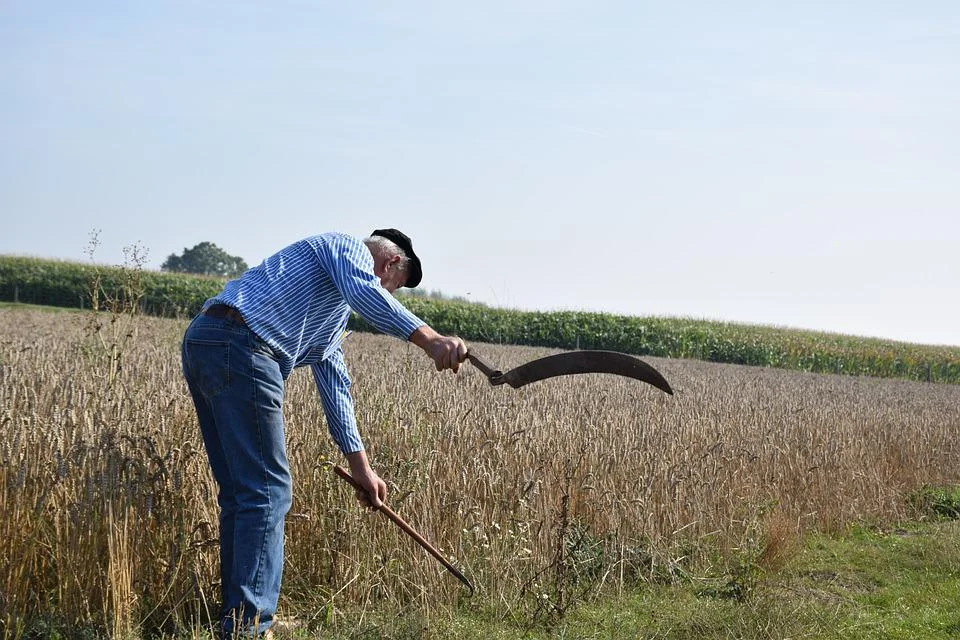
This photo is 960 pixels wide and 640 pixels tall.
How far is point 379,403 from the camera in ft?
22.7

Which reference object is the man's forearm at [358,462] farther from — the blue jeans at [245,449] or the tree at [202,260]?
the tree at [202,260]

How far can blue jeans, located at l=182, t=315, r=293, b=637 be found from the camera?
12.5 ft

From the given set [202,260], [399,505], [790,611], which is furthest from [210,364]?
[202,260]

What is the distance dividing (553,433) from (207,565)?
3253 millimetres

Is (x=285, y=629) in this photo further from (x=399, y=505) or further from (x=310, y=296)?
(x=310, y=296)

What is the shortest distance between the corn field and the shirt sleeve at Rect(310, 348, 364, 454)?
2.79 ft

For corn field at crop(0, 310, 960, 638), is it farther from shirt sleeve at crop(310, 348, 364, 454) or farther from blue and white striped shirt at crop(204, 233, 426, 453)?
blue and white striped shirt at crop(204, 233, 426, 453)

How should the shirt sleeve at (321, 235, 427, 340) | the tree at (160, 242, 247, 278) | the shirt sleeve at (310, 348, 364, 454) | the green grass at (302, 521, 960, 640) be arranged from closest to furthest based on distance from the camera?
the shirt sleeve at (321, 235, 427, 340) < the shirt sleeve at (310, 348, 364, 454) < the green grass at (302, 521, 960, 640) < the tree at (160, 242, 247, 278)

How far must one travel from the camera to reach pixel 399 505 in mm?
5156

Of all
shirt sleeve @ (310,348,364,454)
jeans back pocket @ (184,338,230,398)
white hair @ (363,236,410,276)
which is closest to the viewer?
jeans back pocket @ (184,338,230,398)

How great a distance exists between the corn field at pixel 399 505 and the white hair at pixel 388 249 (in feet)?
5.07

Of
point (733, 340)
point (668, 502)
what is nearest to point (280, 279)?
point (668, 502)

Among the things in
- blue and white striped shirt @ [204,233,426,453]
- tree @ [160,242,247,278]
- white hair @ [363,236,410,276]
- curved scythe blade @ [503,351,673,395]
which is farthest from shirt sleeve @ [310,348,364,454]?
tree @ [160,242,247,278]

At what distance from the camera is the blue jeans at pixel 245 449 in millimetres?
3795
